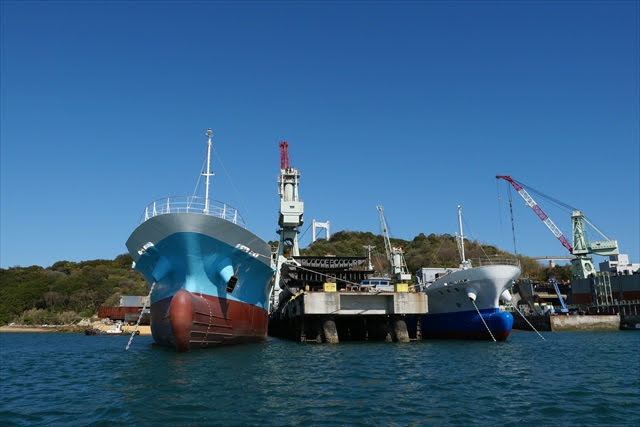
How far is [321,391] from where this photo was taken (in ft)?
47.3

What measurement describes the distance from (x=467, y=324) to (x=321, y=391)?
26596mm

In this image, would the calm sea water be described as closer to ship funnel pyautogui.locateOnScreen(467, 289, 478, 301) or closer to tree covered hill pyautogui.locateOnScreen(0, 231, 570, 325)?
ship funnel pyautogui.locateOnScreen(467, 289, 478, 301)

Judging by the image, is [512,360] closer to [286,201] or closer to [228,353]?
[228,353]

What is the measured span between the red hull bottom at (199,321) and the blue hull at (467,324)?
18.6 metres

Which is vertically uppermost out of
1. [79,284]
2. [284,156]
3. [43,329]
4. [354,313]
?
[284,156]

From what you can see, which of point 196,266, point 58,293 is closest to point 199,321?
point 196,266

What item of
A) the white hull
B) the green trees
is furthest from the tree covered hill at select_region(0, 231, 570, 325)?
the white hull

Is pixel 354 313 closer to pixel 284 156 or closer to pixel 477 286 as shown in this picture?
pixel 477 286

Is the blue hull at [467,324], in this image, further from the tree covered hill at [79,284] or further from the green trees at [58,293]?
the green trees at [58,293]

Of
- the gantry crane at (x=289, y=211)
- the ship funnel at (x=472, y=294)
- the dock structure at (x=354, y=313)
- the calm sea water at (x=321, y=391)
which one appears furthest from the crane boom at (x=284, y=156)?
A: the calm sea water at (x=321, y=391)

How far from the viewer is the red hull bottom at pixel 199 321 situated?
24.1 meters

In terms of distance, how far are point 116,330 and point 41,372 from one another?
5275 centimetres

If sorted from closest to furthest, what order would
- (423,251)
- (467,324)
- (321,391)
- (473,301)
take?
(321,391) → (473,301) → (467,324) → (423,251)

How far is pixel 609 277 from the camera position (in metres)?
76.1
